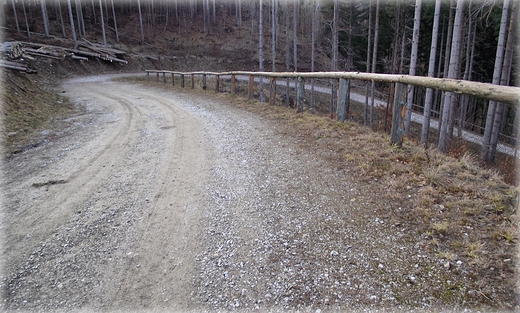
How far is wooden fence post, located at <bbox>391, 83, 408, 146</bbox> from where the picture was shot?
15.5 ft

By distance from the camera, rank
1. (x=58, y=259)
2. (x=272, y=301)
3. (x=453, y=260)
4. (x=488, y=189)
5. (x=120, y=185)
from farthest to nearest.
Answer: (x=120, y=185) → (x=488, y=189) → (x=58, y=259) → (x=453, y=260) → (x=272, y=301)

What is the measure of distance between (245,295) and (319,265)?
69 cm

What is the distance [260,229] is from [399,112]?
303cm

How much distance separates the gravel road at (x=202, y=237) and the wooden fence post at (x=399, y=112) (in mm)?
1258

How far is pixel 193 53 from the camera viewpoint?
3903 centimetres

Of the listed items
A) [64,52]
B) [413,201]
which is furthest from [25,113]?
[64,52]

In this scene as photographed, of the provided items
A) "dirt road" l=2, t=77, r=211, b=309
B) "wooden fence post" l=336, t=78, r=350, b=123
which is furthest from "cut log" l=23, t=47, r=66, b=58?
"wooden fence post" l=336, t=78, r=350, b=123

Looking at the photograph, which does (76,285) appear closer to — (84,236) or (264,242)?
(84,236)

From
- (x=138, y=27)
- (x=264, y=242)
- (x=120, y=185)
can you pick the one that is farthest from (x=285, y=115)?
(x=138, y=27)

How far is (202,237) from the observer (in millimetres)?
3109

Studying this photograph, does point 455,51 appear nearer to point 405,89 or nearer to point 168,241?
point 405,89

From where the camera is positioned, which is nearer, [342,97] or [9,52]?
[342,97]

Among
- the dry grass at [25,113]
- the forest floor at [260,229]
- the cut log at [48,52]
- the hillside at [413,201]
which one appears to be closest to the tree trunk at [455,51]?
the hillside at [413,201]

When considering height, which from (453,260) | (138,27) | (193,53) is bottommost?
(453,260)
